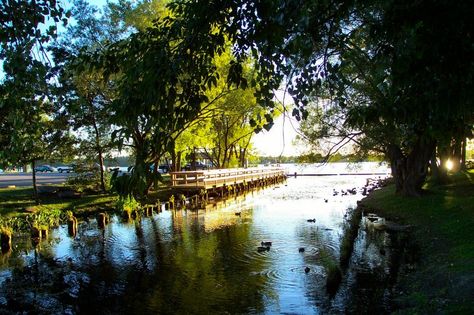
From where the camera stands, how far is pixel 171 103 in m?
3.39

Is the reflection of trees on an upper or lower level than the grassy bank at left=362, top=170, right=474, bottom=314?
lower

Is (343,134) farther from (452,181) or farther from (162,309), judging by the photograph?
(162,309)

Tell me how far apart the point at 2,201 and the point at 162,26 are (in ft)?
71.5

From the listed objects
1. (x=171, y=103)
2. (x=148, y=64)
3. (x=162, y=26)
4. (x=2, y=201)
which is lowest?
(x=2, y=201)

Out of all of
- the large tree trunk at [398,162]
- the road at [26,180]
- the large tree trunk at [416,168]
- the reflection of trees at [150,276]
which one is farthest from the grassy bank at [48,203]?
the large tree trunk at [416,168]

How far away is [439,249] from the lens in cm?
1266

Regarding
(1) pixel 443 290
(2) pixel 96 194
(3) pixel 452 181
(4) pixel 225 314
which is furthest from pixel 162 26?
(3) pixel 452 181

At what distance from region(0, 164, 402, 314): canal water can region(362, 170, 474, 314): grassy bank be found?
974mm

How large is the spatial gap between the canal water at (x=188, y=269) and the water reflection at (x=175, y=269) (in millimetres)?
26

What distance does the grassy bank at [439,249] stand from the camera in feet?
26.9

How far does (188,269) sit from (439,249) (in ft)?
24.0

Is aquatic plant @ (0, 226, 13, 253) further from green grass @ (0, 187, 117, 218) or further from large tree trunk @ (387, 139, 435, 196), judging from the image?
large tree trunk @ (387, 139, 435, 196)

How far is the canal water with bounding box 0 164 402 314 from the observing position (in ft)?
32.5

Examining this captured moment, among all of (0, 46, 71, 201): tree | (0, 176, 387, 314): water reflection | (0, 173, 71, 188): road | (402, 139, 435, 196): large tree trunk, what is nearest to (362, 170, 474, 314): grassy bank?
(402, 139, 435, 196): large tree trunk
